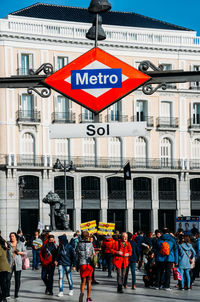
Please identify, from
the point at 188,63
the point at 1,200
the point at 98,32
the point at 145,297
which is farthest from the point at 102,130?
the point at 188,63

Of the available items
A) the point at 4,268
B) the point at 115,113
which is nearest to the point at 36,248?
the point at 4,268

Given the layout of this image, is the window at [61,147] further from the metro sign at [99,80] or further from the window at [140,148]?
the metro sign at [99,80]

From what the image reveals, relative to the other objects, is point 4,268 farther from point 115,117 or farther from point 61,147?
point 115,117

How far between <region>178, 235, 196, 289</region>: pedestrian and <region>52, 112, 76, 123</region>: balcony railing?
1514 inches

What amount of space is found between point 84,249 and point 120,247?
9.74 ft

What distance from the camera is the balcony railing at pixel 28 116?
189 ft

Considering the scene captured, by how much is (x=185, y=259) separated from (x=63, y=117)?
39455mm

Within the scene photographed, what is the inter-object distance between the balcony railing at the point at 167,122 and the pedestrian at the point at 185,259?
41080 mm

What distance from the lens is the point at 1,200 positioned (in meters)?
56.0

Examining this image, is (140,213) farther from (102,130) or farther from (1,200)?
(102,130)

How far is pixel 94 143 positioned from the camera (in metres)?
60.1

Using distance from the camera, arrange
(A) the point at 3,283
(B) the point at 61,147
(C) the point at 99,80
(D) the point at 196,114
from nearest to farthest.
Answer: (C) the point at 99,80, (A) the point at 3,283, (B) the point at 61,147, (D) the point at 196,114

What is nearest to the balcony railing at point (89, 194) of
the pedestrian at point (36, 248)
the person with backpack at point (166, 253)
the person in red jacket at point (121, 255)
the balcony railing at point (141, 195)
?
the balcony railing at point (141, 195)

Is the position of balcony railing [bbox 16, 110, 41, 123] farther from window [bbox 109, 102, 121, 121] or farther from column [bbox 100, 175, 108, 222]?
column [bbox 100, 175, 108, 222]
